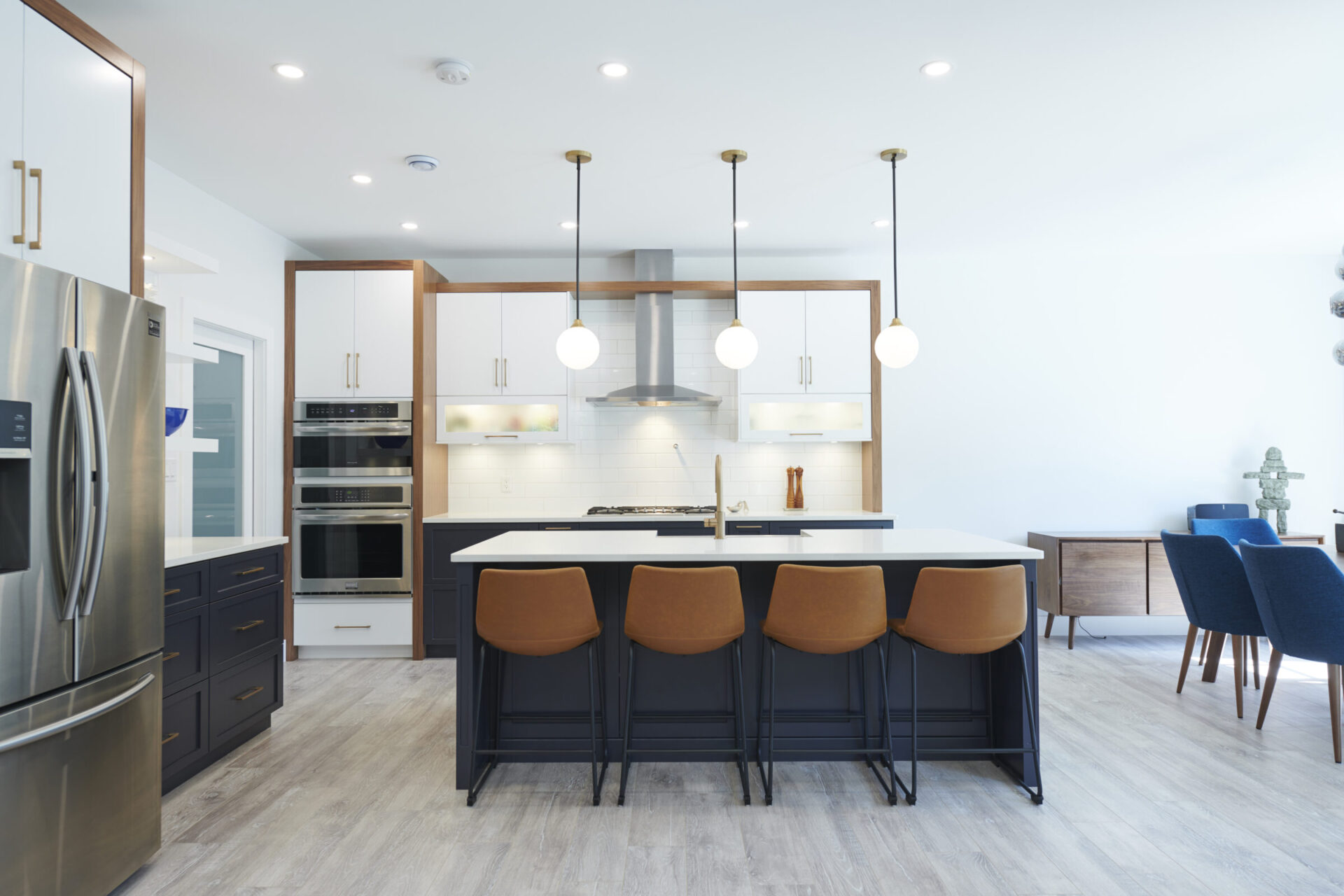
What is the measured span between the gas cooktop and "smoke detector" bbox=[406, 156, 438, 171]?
242cm

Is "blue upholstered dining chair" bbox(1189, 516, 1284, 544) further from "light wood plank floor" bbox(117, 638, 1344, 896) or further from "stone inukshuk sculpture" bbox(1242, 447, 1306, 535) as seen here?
"light wood plank floor" bbox(117, 638, 1344, 896)

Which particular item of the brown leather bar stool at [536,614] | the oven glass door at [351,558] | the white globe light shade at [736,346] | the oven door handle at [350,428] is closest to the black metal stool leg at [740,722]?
the brown leather bar stool at [536,614]

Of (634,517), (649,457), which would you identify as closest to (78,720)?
(634,517)

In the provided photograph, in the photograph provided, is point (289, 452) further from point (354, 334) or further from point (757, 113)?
point (757, 113)

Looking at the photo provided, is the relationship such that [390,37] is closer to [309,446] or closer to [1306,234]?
[309,446]

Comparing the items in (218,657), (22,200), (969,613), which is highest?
(22,200)

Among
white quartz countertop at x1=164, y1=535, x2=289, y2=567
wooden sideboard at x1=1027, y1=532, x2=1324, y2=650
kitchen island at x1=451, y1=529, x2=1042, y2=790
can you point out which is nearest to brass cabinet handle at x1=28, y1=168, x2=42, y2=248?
white quartz countertop at x1=164, y1=535, x2=289, y2=567

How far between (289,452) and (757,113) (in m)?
3.63

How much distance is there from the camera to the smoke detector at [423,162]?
368cm

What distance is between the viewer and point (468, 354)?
17.4 feet

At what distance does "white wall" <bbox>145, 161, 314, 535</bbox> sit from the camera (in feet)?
12.2

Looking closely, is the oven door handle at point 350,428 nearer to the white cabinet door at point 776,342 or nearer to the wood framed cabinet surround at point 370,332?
the wood framed cabinet surround at point 370,332

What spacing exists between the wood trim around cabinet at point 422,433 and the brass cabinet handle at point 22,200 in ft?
9.81

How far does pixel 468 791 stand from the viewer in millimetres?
2828
